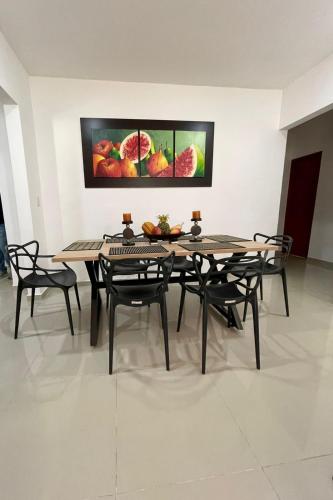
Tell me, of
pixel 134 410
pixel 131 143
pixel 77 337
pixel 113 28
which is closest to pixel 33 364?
pixel 77 337

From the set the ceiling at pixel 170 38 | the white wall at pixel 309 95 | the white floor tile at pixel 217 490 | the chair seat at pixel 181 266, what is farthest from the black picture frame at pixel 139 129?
the white floor tile at pixel 217 490

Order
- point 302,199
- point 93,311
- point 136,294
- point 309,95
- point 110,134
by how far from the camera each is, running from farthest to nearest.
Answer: point 302,199 < point 110,134 < point 309,95 < point 93,311 < point 136,294

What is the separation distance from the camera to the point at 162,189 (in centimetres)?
316

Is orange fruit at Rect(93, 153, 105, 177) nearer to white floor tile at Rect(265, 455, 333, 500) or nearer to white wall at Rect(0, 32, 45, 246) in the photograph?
white wall at Rect(0, 32, 45, 246)

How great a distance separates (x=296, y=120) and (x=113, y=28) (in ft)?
7.77

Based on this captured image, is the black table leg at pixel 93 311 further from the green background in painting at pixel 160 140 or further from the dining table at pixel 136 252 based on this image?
the green background in painting at pixel 160 140

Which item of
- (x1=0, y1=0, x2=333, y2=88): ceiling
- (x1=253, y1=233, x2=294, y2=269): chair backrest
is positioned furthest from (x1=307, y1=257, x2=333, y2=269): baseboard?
(x1=0, y1=0, x2=333, y2=88): ceiling

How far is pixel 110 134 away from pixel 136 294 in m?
2.30

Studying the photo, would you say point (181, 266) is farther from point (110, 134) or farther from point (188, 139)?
point (110, 134)

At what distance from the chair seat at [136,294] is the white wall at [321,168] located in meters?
4.25

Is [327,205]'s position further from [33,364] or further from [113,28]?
[33,364]

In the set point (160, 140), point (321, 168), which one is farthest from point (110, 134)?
point (321, 168)

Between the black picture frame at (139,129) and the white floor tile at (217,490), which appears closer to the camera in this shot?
the white floor tile at (217,490)

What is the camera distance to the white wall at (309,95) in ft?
8.19
